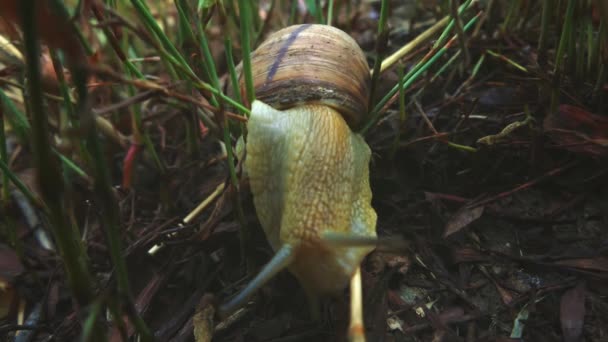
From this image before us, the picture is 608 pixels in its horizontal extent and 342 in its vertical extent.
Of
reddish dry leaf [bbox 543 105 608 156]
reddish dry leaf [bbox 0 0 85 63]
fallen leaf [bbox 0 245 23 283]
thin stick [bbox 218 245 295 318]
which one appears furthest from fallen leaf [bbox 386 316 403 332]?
fallen leaf [bbox 0 245 23 283]

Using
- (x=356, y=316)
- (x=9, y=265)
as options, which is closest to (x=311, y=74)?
(x=356, y=316)

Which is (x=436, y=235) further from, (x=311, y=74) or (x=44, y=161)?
(x=44, y=161)

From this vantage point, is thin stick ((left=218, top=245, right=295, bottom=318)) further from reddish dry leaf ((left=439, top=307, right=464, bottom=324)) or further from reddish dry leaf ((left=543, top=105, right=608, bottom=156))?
reddish dry leaf ((left=543, top=105, right=608, bottom=156))

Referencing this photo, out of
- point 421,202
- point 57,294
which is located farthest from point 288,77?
point 57,294

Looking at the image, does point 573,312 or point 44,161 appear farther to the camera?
point 573,312

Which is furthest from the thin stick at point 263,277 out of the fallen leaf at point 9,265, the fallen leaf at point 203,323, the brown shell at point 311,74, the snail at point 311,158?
the fallen leaf at point 9,265

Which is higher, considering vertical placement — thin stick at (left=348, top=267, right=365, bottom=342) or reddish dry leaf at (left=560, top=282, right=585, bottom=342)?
thin stick at (left=348, top=267, right=365, bottom=342)
